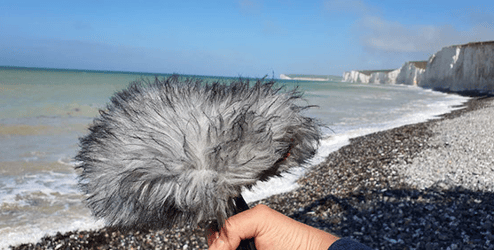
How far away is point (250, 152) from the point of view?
3.40ft

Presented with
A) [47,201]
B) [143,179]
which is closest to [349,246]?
[143,179]

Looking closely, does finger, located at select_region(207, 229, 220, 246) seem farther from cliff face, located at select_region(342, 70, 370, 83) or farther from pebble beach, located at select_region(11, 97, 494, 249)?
cliff face, located at select_region(342, 70, 370, 83)

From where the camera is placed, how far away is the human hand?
3.47 ft

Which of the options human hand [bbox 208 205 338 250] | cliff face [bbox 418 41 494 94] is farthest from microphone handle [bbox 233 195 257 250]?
cliff face [bbox 418 41 494 94]

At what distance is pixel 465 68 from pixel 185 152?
53.3 m

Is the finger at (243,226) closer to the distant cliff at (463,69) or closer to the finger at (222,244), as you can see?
the finger at (222,244)

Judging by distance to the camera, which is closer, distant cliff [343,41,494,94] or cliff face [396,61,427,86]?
distant cliff [343,41,494,94]

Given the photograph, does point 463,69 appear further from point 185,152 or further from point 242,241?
point 185,152

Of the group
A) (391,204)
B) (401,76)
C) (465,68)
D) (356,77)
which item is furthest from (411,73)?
(391,204)

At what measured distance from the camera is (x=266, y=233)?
1.12 meters

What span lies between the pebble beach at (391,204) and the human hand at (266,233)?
80.9 inches

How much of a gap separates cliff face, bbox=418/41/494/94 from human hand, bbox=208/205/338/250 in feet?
145

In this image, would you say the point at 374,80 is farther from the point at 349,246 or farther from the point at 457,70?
the point at 349,246

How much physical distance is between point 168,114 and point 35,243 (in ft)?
14.3
